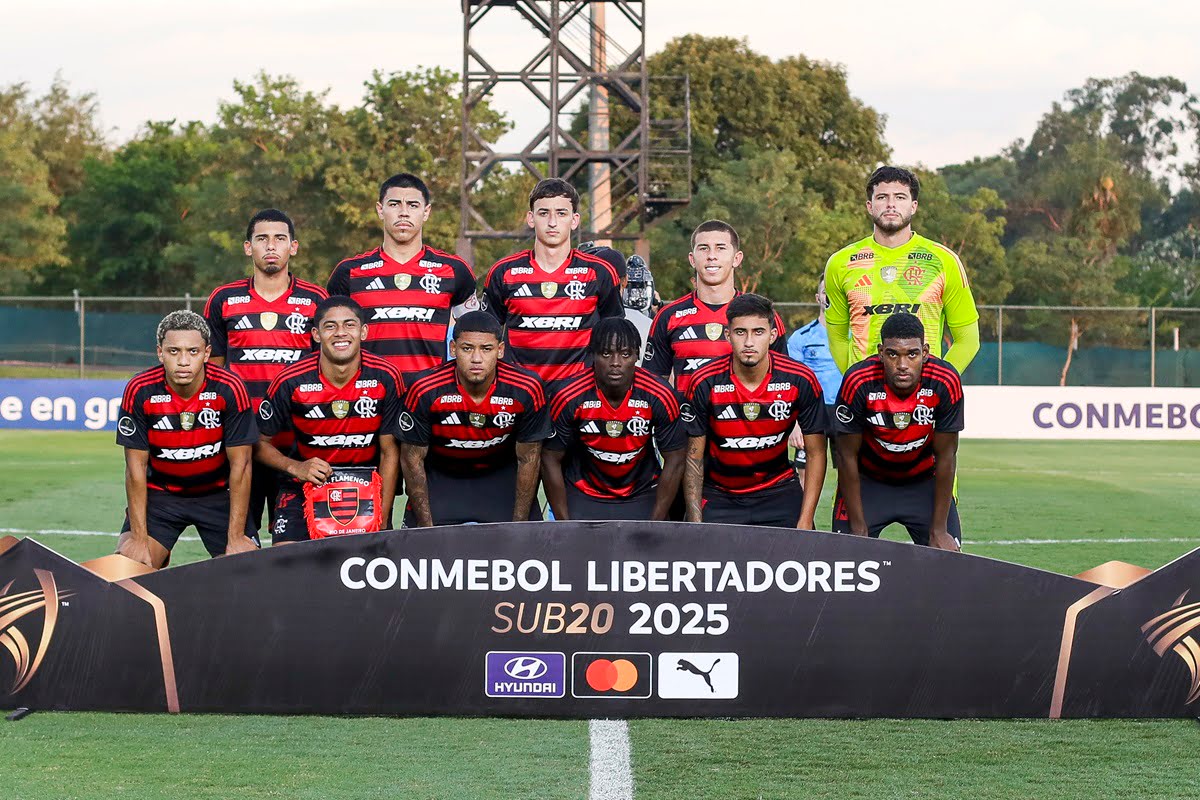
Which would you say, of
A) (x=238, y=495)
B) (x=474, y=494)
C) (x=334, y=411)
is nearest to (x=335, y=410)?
(x=334, y=411)

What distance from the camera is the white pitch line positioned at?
13.5ft

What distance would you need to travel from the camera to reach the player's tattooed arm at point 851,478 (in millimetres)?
6004

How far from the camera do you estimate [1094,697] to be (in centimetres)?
488

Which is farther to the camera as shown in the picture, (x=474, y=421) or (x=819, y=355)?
(x=819, y=355)

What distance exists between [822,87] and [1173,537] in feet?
115

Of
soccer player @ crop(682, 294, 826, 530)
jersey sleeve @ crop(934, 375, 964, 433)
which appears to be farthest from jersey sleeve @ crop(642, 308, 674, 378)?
jersey sleeve @ crop(934, 375, 964, 433)

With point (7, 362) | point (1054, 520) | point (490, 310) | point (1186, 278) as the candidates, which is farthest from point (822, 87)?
point (490, 310)

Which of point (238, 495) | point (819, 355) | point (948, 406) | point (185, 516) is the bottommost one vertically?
point (185, 516)

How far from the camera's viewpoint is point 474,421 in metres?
6.12

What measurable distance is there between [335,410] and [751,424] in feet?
5.88

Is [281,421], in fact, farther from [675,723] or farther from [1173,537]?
[1173,537]

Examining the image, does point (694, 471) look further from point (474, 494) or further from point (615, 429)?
point (474, 494)

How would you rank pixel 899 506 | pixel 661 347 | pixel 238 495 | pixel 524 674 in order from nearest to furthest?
A: pixel 524 674 → pixel 238 495 → pixel 899 506 → pixel 661 347

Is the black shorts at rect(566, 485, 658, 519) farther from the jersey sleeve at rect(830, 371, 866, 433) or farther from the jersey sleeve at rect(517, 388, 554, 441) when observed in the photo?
the jersey sleeve at rect(830, 371, 866, 433)
